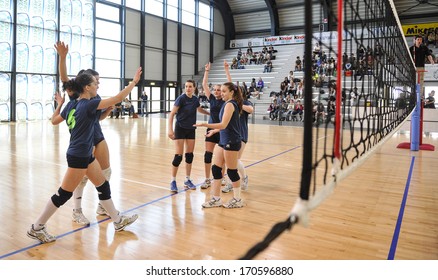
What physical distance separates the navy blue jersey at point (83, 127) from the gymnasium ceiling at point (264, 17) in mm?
24664

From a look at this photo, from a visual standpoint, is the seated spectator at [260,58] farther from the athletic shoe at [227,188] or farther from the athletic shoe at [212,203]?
the athletic shoe at [212,203]

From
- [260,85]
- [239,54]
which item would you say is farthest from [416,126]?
[239,54]

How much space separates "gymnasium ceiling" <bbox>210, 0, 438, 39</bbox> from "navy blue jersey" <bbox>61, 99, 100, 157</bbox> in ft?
80.9

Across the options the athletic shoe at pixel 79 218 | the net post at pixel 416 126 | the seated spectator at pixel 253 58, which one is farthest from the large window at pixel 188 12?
the athletic shoe at pixel 79 218

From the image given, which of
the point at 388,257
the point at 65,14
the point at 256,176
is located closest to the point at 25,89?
the point at 65,14

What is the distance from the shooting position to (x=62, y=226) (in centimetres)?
381

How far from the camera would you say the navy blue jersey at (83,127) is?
3.25 metres

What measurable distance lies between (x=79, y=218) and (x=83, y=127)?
3.72ft

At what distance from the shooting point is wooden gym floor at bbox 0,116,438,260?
3.23 meters

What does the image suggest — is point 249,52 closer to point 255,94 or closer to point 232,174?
point 255,94

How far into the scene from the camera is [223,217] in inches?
164

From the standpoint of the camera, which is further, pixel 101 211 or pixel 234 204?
pixel 234 204

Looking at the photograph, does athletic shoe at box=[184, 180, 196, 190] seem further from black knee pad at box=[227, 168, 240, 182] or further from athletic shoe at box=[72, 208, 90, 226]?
athletic shoe at box=[72, 208, 90, 226]

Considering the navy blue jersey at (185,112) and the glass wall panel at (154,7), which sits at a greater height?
the glass wall panel at (154,7)
